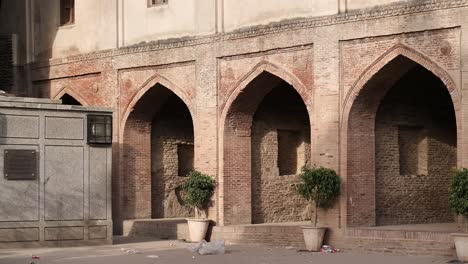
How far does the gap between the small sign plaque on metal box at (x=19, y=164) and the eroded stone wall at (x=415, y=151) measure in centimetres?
694

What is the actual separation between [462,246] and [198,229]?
659 centimetres

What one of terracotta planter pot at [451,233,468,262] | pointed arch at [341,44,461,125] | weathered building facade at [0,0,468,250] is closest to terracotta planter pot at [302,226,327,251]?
weathered building facade at [0,0,468,250]

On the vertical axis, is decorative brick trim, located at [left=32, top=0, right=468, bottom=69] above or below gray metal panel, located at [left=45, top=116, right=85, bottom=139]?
above

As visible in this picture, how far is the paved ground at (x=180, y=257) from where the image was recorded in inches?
637

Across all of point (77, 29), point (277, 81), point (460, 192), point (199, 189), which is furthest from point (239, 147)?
point (460, 192)

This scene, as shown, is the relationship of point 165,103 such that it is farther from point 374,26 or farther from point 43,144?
point 374,26

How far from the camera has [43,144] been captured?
1848 cm

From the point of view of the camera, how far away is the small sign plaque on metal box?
18000mm

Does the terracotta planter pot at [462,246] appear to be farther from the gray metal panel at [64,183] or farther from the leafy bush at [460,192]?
the gray metal panel at [64,183]

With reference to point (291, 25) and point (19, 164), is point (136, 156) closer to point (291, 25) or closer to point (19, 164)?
point (19, 164)

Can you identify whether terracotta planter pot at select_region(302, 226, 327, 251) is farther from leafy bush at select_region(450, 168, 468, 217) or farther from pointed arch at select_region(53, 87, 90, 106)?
pointed arch at select_region(53, 87, 90, 106)

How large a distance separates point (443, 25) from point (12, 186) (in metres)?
8.53

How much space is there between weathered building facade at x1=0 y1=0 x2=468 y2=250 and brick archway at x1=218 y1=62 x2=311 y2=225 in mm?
27

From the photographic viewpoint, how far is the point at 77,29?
24.5 meters
